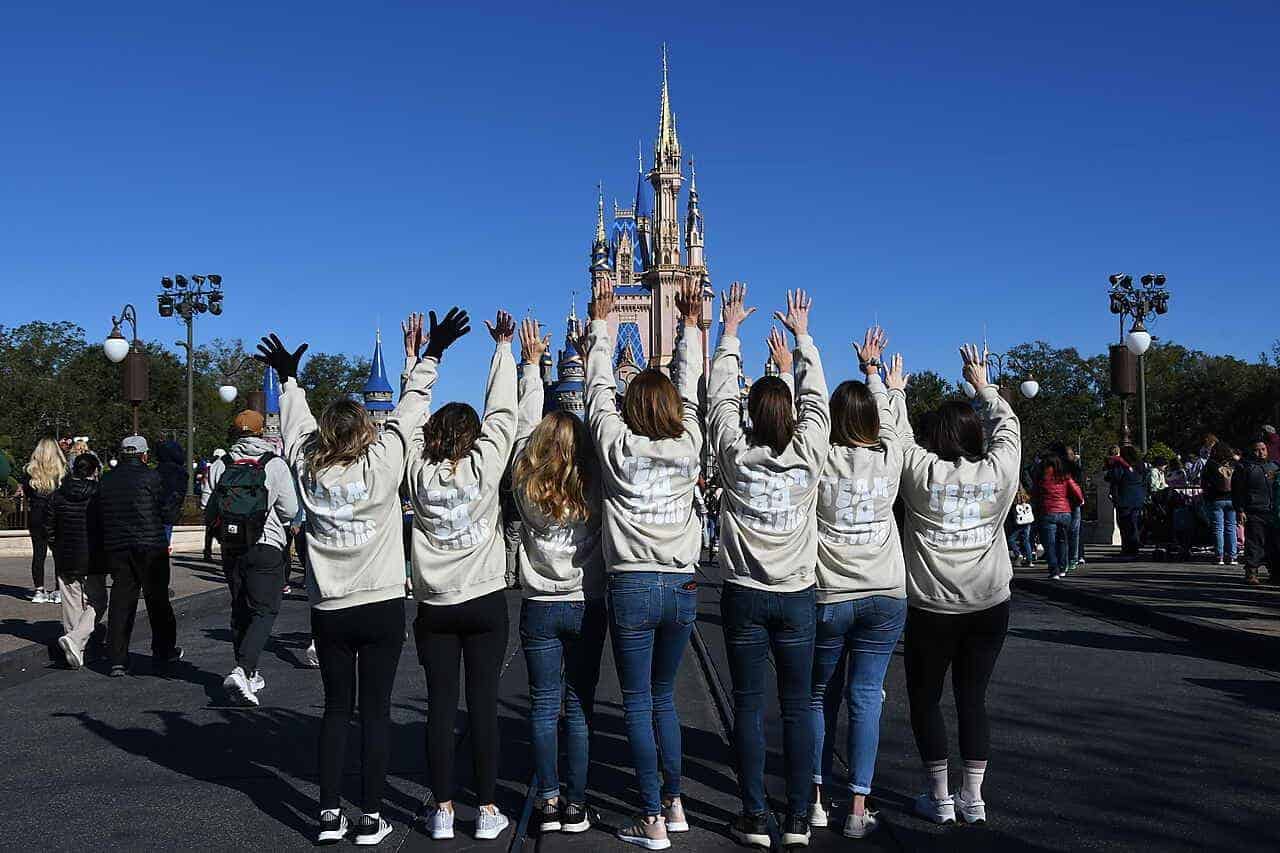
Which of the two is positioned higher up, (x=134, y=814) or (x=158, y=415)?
(x=158, y=415)

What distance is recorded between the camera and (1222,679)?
885cm

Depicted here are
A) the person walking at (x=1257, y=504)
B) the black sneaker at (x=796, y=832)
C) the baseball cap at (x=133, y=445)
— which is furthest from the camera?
the person walking at (x=1257, y=504)

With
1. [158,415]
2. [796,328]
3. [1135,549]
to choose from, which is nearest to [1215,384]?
[1135,549]

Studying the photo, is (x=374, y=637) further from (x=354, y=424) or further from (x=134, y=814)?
(x=134, y=814)

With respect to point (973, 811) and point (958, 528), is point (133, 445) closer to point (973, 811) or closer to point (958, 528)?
point (958, 528)

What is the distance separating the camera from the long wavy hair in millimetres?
5195

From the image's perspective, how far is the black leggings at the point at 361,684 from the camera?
16.5 ft

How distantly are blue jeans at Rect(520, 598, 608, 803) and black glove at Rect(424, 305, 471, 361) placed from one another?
1316 millimetres

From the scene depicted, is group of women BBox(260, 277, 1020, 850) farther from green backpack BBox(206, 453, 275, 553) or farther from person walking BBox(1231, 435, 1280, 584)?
person walking BBox(1231, 435, 1280, 584)

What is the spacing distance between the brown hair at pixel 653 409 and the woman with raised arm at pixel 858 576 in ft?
2.50

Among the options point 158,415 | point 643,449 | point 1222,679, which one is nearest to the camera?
point 643,449

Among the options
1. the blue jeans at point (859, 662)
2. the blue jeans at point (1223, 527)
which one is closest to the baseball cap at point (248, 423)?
the blue jeans at point (859, 662)

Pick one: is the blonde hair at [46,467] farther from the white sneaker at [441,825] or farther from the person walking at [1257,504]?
the person walking at [1257,504]

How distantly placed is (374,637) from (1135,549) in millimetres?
18481
